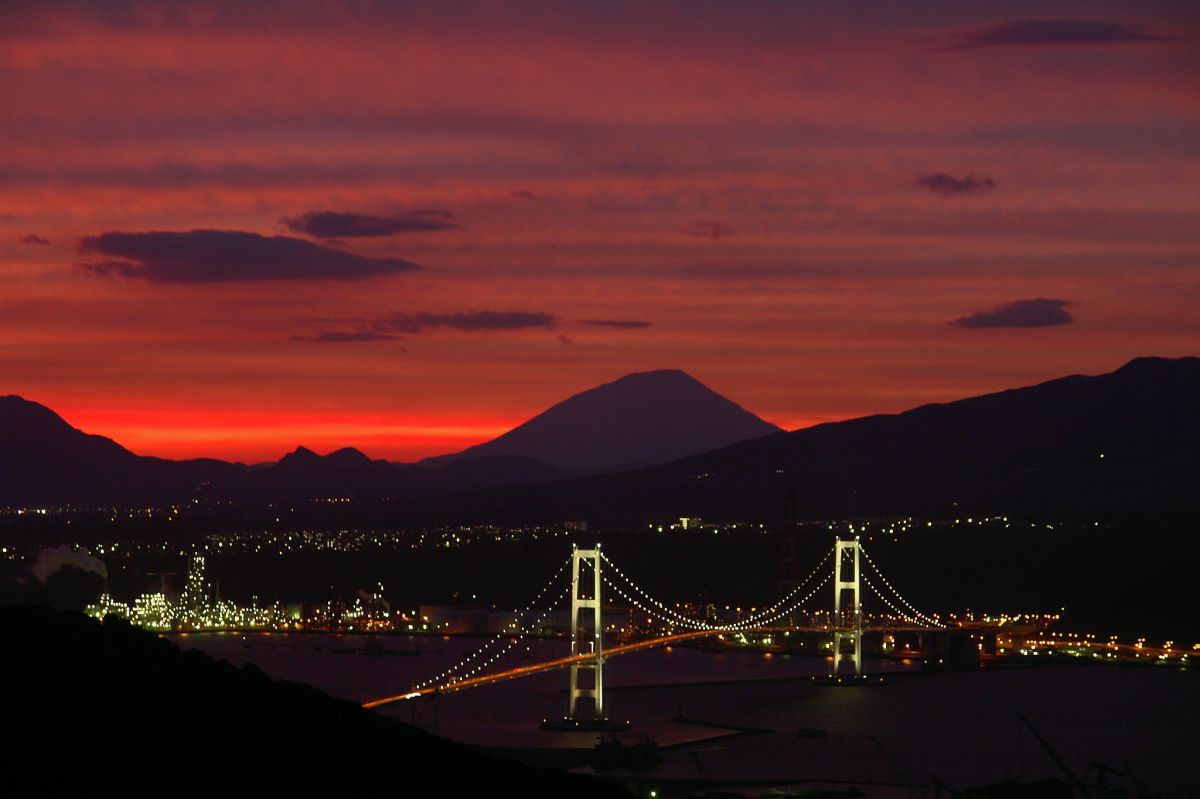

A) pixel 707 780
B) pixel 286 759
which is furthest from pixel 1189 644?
pixel 286 759

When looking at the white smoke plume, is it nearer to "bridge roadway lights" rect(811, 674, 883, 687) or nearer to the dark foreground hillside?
"bridge roadway lights" rect(811, 674, 883, 687)

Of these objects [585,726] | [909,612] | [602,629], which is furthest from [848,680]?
[909,612]

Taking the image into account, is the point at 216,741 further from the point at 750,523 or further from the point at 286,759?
the point at 750,523

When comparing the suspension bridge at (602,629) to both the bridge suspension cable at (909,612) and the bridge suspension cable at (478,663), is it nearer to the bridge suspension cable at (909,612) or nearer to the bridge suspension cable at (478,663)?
the bridge suspension cable at (478,663)

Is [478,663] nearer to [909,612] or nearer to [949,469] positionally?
[909,612]

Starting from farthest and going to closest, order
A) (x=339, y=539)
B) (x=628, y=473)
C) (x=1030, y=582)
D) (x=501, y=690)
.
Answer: (x=628, y=473) < (x=339, y=539) < (x=1030, y=582) < (x=501, y=690)

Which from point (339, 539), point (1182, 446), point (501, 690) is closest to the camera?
point (501, 690)

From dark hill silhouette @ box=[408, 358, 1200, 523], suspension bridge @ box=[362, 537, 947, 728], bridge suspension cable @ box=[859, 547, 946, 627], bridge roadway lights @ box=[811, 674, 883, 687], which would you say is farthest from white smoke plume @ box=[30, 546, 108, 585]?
dark hill silhouette @ box=[408, 358, 1200, 523]
